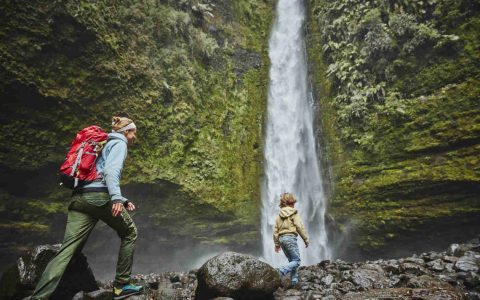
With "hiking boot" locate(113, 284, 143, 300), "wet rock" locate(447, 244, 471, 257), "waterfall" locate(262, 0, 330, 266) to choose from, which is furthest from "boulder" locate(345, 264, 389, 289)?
"waterfall" locate(262, 0, 330, 266)

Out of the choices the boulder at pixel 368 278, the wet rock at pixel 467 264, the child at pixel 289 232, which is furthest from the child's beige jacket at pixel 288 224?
the wet rock at pixel 467 264

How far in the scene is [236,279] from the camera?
529 centimetres

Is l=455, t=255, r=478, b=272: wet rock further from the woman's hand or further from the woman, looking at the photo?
the woman's hand

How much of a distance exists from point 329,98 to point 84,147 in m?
10.7

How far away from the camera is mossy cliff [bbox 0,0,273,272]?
920 cm

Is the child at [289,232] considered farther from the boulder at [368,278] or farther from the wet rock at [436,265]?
the wet rock at [436,265]

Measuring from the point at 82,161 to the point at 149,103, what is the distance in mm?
7509

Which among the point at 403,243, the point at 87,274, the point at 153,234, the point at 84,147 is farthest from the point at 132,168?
the point at 403,243

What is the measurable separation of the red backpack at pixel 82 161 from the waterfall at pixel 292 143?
9.73 meters

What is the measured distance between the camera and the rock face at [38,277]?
5.10 metres

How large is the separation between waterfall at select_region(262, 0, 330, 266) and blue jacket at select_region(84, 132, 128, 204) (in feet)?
31.4

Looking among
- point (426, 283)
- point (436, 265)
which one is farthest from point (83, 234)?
point (436, 265)

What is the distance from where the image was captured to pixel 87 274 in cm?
550

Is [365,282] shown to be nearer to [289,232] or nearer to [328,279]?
[328,279]
